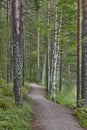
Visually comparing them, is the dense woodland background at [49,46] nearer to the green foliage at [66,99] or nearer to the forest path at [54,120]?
the green foliage at [66,99]

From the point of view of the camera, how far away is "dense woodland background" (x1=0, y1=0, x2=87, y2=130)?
646 inches

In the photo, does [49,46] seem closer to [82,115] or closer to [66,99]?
[66,99]

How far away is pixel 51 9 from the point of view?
28484 mm

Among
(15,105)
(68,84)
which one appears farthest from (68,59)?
(15,105)

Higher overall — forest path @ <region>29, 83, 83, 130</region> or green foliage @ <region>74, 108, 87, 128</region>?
forest path @ <region>29, 83, 83, 130</region>

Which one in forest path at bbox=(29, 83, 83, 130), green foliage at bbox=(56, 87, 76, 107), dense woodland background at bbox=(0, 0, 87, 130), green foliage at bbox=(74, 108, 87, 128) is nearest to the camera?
forest path at bbox=(29, 83, 83, 130)

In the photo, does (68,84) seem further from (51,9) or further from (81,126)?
(81,126)

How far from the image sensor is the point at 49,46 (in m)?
29.3

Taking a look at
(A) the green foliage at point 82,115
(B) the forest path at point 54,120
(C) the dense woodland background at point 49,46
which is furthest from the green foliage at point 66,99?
(B) the forest path at point 54,120

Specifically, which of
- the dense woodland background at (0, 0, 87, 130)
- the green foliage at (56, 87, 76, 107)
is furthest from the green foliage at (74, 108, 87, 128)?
the green foliage at (56, 87, 76, 107)

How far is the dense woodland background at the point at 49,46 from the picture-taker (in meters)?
16.4

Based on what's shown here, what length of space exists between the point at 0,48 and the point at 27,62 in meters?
17.3

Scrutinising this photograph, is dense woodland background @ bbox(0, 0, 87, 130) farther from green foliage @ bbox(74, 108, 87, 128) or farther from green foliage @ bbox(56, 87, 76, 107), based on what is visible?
green foliage @ bbox(74, 108, 87, 128)

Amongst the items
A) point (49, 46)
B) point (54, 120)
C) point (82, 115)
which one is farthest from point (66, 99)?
point (54, 120)
